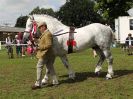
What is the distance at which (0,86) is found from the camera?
12.7 m

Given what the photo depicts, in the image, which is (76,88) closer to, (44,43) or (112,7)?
(44,43)

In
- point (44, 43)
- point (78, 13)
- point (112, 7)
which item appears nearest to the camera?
point (44, 43)

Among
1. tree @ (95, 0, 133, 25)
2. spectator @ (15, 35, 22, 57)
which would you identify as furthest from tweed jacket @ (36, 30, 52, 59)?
tree @ (95, 0, 133, 25)

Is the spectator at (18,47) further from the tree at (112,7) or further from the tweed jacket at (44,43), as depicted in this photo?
the tree at (112,7)

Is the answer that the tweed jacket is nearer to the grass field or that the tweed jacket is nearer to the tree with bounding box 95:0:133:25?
the grass field

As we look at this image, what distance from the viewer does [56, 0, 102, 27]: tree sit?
11031 cm

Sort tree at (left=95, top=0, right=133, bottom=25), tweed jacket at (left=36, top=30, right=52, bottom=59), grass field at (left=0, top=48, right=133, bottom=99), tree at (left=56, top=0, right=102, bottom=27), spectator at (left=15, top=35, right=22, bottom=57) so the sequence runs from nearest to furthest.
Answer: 1. grass field at (left=0, top=48, right=133, bottom=99)
2. tweed jacket at (left=36, top=30, right=52, bottom=59)
3. spectator at (left=15, top=35, right=22, bottom=57)
4. tree at (left=95, top=0, right=133, bottom=25)
5. tree at (left=56, top=0, right=102, bottom=27)

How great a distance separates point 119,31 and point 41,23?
140 ft

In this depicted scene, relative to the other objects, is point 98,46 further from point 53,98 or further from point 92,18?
point 92,18

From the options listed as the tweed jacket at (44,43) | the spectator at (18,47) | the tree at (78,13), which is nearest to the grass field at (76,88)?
the tweed jacket at (44,43)

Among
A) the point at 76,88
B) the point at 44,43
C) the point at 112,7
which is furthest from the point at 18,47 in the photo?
the point at 112,7

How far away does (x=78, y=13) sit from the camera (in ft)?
367

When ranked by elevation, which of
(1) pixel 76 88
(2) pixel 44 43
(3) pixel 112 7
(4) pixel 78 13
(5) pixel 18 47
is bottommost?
(1) pixel 76 88

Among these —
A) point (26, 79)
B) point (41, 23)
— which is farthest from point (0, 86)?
point (41, 23)
